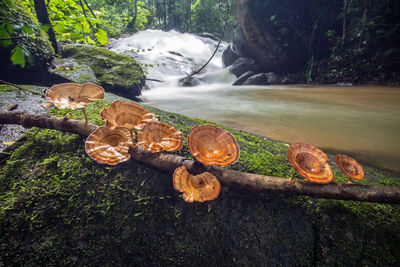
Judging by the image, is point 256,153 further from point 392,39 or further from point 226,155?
point 392,39

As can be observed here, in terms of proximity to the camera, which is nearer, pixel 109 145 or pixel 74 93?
pixel 109 145

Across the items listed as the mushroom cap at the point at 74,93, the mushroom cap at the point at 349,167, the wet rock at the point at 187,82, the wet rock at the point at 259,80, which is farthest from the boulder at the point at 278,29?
the mushroom cap at the point at 74,93

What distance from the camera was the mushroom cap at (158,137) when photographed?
1397 mm

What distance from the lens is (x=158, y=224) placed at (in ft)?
4.29

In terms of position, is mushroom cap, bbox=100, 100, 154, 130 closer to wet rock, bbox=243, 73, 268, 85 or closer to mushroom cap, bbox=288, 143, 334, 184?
mushroom cap, bbox=288, 143, 334, 184

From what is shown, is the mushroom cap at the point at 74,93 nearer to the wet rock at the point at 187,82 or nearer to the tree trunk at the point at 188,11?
the wet rock at the point at 187,82

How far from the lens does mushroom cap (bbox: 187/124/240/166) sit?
1.33 m

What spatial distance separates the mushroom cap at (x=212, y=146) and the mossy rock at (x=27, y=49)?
14.8 feet

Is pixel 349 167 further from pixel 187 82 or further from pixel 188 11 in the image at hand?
pixel 188 11

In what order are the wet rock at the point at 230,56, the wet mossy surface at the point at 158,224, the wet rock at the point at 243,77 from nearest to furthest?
the wet mossy surface at the point at 158,224 → the wet rock at the point at 243,77 → the wet rock at the point at 230,56

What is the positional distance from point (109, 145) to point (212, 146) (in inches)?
35.4

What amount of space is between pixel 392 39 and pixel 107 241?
1420 centimetres

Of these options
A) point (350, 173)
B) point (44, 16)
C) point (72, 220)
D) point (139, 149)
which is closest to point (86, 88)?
point (139, 149)

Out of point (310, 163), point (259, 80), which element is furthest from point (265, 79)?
point (310, 163)
